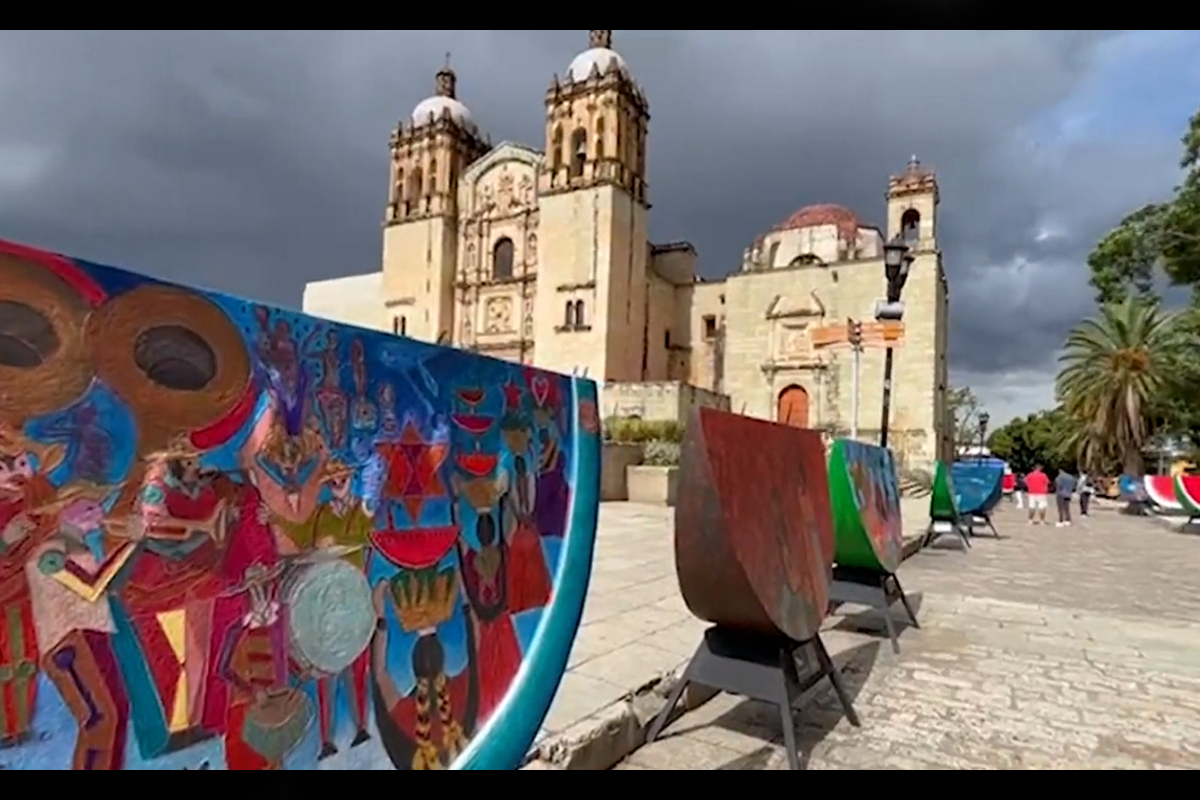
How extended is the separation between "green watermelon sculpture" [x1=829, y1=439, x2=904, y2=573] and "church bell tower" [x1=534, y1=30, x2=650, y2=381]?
26162 millimetres

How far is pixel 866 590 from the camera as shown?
220 inches

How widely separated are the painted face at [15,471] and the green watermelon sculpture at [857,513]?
16.3ft

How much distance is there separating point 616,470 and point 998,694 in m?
12.1

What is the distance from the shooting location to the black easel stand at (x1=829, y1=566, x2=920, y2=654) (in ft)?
18.0

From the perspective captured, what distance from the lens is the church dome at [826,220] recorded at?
118 feet

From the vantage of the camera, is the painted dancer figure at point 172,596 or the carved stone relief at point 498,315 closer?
the painted dancer figure at point 172,596

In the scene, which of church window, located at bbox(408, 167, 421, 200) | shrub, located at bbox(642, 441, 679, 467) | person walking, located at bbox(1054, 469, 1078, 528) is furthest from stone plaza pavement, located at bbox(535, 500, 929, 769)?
church window, located at bbox(408, 167, 421, 200)

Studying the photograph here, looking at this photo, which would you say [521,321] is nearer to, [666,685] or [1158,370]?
[1158,370]

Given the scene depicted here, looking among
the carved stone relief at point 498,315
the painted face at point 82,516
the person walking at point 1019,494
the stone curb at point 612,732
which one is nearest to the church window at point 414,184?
the carved stone relief at point 498,315

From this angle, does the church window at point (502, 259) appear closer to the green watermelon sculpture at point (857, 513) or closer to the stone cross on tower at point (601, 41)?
the stone cross on tower at point (601, 41)

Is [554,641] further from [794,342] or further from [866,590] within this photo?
[794,342]

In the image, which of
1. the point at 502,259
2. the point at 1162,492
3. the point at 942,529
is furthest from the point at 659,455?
the point at 502,259

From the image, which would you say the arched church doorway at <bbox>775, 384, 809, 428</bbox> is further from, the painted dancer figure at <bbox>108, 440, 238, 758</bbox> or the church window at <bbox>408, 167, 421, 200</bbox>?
the painted dancer figure at <bbox>108, 440, 238, 758</bbox>
